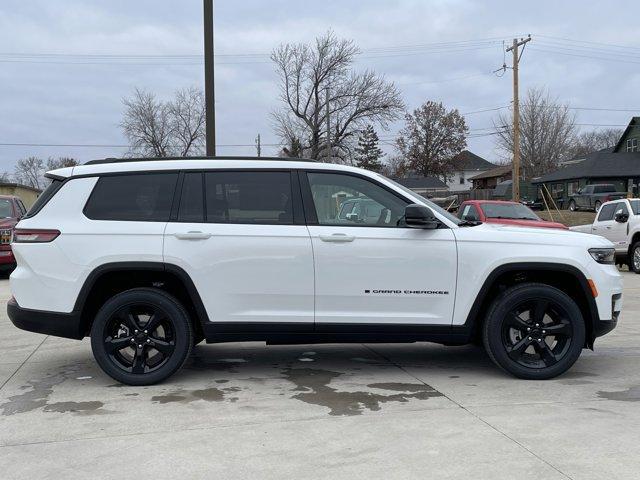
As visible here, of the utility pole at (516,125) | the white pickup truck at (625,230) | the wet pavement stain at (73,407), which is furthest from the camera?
the utility pole at (516,125)

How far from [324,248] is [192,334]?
1.34m

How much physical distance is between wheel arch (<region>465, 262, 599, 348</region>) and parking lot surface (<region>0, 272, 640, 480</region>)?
537mm

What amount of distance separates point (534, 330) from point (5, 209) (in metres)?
13.1

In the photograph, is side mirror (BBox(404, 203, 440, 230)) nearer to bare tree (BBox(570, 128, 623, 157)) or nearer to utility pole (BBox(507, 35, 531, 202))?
utility pole (BBox(507, 35, 531, 202))

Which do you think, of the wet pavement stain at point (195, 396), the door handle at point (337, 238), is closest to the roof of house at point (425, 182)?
the door handle at point (337, 238)

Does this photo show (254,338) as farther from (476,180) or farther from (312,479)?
(476,180)

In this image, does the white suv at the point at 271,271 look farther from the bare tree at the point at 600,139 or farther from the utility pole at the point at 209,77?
the bare tree at the point at 600,139

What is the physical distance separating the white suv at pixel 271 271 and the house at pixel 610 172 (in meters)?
41.9

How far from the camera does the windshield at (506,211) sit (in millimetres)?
14445

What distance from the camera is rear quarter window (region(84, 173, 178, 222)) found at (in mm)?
5262

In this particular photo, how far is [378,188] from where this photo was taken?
17.7ft

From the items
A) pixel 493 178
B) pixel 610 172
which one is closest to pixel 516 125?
pixel 610 172

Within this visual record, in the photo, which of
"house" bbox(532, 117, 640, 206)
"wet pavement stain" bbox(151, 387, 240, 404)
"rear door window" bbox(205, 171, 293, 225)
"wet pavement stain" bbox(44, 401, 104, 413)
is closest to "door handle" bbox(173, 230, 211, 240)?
"rear door window" bbox(205, 171, 293, 225)

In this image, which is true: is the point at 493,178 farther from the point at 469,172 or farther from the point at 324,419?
the point at 324,419
